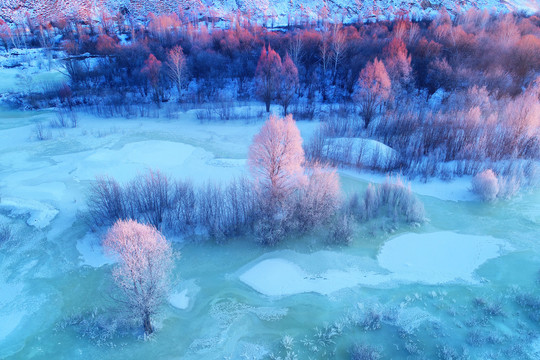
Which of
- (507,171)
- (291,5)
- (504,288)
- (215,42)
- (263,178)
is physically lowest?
(504,288)

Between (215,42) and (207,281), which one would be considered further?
(215,42)

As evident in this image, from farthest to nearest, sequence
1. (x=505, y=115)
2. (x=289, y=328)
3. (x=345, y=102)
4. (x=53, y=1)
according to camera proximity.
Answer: (x=53, y=1), (x=345, y=102), (x=505, y=115), (x=289, y=328)

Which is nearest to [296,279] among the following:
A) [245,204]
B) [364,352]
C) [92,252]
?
[364,352]

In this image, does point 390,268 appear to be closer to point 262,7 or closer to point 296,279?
point 296,279

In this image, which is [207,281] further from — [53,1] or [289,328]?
[53,1]

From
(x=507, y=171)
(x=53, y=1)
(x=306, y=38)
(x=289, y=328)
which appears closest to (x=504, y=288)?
(x=289, y=328)

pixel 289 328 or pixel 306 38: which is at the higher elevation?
pixel 306 38

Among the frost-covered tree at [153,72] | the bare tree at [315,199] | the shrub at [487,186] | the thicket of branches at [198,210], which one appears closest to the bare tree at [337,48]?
the frost-covered tree at [153,72]
